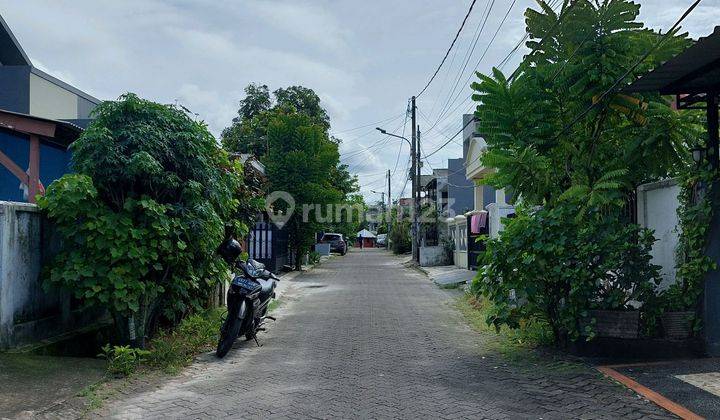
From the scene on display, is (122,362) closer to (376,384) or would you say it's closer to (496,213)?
(376,384)

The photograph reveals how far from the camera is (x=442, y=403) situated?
5.74m

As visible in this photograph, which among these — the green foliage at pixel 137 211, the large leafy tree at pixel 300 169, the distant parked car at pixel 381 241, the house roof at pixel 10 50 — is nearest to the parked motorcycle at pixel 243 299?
the green foliage at pixel 137 211

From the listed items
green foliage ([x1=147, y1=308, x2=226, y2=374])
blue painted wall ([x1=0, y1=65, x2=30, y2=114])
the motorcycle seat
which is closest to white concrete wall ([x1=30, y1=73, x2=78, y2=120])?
blue painted wall ([x1=0, y1=65, x2=30, y2=114])

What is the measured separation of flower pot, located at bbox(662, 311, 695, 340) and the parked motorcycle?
17.0 ft

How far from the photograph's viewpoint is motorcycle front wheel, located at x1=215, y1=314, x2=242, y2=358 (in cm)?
799

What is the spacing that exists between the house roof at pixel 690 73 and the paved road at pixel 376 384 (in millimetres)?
3397

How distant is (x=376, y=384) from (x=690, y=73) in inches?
191

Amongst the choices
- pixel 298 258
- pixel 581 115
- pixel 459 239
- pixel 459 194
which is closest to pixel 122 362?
pixel 581 115

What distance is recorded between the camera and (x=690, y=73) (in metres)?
6.79

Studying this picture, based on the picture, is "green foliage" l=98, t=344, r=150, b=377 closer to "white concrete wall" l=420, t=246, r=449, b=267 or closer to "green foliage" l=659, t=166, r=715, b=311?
"green foliage" l=659, t=166, r=715, b=311

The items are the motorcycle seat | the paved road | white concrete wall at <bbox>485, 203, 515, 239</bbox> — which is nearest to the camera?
the paved road

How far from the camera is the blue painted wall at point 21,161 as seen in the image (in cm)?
1064

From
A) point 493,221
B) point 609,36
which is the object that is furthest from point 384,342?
point 493,221

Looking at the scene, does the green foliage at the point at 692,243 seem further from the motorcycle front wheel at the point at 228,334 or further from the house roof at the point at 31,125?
the house roof at the point at 31,125
